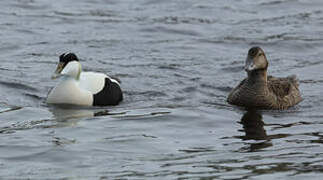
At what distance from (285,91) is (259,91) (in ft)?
1.62

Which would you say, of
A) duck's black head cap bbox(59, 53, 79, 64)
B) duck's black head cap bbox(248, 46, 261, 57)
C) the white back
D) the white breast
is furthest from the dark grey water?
duck's black head cap bbox(248, 46, 261, 57)

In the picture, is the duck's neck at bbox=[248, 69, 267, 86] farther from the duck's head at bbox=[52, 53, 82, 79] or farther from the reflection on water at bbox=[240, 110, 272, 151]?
the duck's head at bbox=[52, 53, 82, 79]

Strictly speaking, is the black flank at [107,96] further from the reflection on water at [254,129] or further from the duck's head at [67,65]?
the reflection on water at [254,129]

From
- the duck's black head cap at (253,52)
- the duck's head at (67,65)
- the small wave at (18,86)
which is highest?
the duck's black head cap at (253,52)

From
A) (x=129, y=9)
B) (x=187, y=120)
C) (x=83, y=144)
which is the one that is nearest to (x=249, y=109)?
(x=187, y=120)

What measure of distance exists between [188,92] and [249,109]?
1.36m

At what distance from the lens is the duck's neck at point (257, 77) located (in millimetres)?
13805

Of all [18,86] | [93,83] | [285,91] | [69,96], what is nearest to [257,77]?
[285,91]

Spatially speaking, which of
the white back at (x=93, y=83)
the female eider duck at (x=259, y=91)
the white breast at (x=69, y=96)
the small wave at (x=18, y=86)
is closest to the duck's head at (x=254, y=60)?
the female eider duck at (x=259, y=91)

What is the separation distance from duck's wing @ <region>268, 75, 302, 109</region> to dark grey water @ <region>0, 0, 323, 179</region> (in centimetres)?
21

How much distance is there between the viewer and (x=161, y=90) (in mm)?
14602

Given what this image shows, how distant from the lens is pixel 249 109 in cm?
1356

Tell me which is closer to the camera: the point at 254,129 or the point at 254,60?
the point at 254,129

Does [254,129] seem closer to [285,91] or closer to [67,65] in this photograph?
[285,91]
